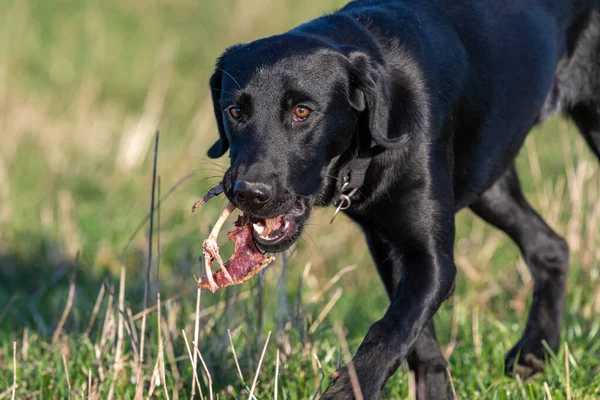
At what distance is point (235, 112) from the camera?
3453 millimetres

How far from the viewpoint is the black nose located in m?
3.19

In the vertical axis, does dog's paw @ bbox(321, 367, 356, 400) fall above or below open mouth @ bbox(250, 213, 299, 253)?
below

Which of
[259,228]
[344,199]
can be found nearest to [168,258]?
[344,199]

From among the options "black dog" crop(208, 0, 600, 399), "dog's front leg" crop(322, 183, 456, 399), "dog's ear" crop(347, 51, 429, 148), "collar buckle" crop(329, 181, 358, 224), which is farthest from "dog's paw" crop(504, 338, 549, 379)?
"dog's ear" crop(347, 51, 429, 148)

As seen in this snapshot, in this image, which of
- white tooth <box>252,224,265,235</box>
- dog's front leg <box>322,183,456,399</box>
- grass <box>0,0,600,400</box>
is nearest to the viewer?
dog's front leg <box>322,183,456,399</box>

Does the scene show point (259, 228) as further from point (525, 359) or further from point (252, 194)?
point (525, 359)

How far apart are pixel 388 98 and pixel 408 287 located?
661 millimetres

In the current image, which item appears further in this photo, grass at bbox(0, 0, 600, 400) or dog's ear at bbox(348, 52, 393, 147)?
grass at bbox(0, 0, 600, 400)

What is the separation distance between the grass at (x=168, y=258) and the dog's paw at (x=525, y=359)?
0.18 ft

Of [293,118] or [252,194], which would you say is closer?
[252,194]

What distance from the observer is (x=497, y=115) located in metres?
4.20

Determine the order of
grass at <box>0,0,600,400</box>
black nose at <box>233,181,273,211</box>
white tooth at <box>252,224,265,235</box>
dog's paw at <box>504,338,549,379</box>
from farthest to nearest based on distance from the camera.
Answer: dog's paw at <box>504,338,549,379</box>
grass at <box>0,0,600,400</box>
white tooth at <box>252,224,265,235</box>
black nose at <box>233,181,273,211</box>

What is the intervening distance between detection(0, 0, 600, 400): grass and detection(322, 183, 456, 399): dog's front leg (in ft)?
0.90

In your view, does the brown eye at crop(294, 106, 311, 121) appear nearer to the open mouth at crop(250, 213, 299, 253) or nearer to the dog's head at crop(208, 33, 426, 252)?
the dog's head at crop(208, 33, 426, 252)
